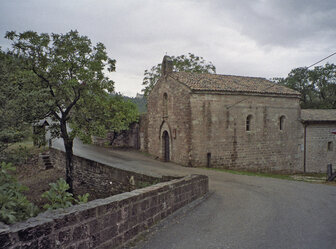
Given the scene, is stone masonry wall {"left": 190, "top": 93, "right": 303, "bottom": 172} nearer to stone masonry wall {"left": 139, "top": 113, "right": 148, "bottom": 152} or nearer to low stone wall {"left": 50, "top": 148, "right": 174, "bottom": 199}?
low stone wall {"left": 50, "top": 148, "right": 174, "bottom": 199}

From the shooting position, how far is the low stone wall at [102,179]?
11.5m

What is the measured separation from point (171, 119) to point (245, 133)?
5.86 m

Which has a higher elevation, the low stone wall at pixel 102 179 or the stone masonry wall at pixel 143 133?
the stone masonry wall at pixel 143 133

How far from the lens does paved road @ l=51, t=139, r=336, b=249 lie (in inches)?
203

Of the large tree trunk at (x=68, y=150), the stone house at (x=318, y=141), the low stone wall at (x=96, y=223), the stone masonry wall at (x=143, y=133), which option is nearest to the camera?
the low stone wall at (x=96, y=223)

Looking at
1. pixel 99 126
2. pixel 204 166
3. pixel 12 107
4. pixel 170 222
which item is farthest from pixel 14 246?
pixel 204 166

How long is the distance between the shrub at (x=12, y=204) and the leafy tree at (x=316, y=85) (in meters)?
42.1

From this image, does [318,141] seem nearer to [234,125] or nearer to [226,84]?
[234,125]

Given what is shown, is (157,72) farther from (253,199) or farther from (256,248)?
(256,248)

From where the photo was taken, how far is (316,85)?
4028 cm

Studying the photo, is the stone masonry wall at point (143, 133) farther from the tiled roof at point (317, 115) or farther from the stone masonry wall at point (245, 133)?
the tiled roof at point (317, 115)

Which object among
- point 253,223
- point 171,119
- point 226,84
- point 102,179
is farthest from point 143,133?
point 253,223

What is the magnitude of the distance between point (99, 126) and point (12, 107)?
15.3ft

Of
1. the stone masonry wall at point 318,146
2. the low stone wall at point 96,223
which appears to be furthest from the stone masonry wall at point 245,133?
the low stone wall at point 96,223
